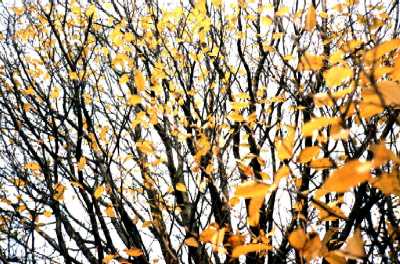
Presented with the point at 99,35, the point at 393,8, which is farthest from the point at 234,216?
the point at 99,35

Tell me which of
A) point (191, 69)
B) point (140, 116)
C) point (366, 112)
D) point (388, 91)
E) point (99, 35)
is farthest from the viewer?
point (99, 35)

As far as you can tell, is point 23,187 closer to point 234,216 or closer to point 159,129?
point 159,129

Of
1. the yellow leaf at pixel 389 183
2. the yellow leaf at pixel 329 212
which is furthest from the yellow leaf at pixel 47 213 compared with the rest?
the yellow leaf at pixel 389 183

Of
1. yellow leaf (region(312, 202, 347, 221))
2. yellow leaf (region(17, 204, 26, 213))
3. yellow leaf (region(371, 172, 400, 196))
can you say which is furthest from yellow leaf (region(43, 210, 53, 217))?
yellow leaf (region(371, 172, 400, 196))

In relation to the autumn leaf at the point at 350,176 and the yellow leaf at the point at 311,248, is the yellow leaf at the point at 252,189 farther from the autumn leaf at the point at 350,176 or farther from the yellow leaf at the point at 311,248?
the yellow leaf at the point at 311,248

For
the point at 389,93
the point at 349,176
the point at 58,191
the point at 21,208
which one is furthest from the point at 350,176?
the point at 21,208

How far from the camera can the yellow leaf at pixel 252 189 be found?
3.20 ft

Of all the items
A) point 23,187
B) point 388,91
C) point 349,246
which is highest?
point 23,187

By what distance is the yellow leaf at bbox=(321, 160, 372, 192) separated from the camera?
0.78 m

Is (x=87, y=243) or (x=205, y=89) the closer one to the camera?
(x=87, y=243)

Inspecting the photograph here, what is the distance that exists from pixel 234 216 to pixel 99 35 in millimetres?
3095

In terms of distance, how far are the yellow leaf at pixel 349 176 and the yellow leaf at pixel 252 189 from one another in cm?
18

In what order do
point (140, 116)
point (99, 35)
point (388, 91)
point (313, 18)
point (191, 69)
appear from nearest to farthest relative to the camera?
point (388, 91) < point (313, 18) < point (140, 116) < point (191, 69) < point (99, 35)

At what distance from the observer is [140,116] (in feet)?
12.3
